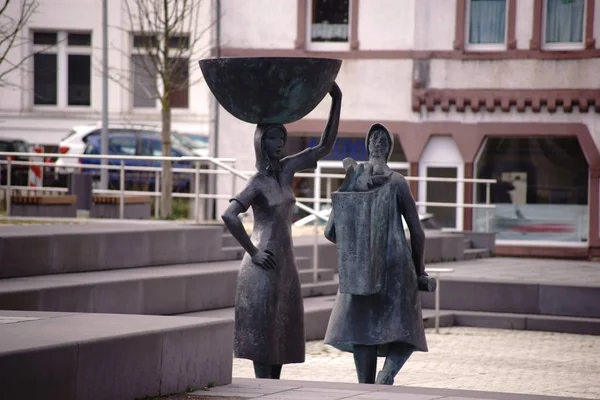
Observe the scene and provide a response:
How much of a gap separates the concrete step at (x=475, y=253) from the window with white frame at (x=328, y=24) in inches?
332

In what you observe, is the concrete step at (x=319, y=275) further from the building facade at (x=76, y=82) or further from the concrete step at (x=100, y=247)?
the building facade at (x=76, y=82)

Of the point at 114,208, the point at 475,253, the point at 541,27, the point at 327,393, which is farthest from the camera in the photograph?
the point at 541,27

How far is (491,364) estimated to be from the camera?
16.2 metres

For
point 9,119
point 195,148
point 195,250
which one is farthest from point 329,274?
point 9,119

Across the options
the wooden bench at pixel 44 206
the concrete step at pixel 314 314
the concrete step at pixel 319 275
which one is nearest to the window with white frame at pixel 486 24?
the wooden bench at pixel 44 206

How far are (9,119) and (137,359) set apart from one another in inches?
1567

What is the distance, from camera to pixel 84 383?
29.0 ft

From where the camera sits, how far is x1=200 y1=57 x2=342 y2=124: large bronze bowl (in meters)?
11.4

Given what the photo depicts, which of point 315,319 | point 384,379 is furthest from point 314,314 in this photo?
point 384,379

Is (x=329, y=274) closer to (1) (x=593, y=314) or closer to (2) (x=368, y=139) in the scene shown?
(1) (x=593, y=314)

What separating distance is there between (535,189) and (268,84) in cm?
2311

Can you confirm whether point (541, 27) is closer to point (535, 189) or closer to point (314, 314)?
point (535, 189)

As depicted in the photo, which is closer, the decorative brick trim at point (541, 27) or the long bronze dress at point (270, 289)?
the long bronze dress at point (270, 289)

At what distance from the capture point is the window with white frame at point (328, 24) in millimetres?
35062
